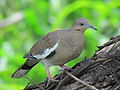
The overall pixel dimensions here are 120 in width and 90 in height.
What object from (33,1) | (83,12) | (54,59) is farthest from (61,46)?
(33,1)

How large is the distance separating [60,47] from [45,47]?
0.21m

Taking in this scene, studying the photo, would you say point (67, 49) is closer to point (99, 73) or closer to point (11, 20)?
point (99, 73)

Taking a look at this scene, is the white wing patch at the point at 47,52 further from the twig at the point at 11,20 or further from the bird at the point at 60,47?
the twig at the point at 11,20

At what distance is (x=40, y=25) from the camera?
19.9 ft

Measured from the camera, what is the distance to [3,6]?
24.3 ft

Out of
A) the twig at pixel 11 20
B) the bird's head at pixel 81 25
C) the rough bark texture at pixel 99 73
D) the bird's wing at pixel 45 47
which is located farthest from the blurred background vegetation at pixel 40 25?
the rough bark texture at pixel 99 73

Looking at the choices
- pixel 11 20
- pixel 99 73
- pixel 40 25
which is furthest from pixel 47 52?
pixel 11 20

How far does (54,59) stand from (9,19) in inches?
139

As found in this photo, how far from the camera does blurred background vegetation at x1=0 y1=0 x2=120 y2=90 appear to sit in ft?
17.5

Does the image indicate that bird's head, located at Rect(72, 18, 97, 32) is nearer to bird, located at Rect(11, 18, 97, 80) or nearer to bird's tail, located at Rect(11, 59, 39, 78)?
bird, located at Rect(11, 18, 97, 80)

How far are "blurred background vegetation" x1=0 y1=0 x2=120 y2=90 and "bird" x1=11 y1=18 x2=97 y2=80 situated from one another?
146cm

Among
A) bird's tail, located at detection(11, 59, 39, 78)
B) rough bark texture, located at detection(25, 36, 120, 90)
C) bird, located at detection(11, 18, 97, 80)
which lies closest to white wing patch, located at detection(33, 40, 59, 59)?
bird, located at detection(11, 18, 97, 80)

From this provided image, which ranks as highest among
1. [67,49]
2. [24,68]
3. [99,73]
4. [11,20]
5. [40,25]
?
[11,20]

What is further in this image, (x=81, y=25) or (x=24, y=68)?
(x=24, y=68)
